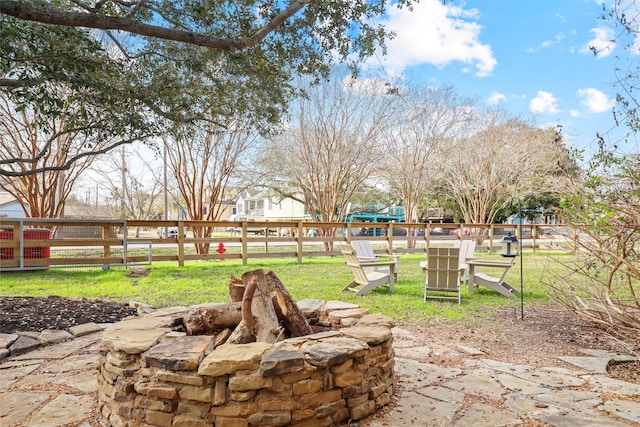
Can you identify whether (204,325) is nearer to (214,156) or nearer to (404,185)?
(214,156)

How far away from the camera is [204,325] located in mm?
2859

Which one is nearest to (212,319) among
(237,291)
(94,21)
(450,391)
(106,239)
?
(237,291)

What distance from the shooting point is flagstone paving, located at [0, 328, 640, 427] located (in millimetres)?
2307

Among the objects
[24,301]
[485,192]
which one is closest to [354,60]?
[24,301]

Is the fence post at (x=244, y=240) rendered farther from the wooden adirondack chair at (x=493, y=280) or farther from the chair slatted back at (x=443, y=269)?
the wooden adirondack chair at (x=493, y=280)

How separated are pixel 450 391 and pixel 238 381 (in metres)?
1.58

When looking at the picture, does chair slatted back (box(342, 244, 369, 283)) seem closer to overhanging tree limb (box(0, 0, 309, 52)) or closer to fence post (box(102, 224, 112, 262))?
overhanging tree limb (box(0, 0, 309, 52))

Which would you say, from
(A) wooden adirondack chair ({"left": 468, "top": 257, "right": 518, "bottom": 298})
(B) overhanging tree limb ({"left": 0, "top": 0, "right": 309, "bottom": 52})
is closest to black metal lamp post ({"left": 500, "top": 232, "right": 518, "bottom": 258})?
(A) wooden adirondack chair ({"left": 468, "top": 257, "right": 518, "bottom": 298})

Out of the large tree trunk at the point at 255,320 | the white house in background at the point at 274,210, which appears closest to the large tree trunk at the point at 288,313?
the large tree trunk at the point at 255,320

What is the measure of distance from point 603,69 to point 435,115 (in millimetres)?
10749

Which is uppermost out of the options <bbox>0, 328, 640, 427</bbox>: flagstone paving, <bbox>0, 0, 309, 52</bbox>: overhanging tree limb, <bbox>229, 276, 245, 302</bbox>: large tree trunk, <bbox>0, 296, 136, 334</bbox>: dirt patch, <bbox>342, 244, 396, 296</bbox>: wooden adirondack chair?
<bbox>0, 0, 309, 52</bbox>: overhanging tree limb

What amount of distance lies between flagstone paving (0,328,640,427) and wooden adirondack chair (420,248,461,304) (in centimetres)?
216

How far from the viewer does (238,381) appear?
2.01m

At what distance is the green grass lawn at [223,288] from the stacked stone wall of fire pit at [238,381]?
2.51 meters
